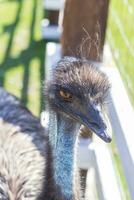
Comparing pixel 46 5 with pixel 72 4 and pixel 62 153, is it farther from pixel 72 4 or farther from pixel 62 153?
pixel 62 153

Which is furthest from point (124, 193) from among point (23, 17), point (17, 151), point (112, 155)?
point (23, 17)

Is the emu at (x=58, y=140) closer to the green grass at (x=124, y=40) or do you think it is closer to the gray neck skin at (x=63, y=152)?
the gray neck skin at (x=63, y=152)

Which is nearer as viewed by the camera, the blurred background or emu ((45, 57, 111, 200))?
emu ((45, 57, 111, 200))

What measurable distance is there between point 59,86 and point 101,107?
18 centimetres

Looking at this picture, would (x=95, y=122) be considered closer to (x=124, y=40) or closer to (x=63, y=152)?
(x=63, y=152)

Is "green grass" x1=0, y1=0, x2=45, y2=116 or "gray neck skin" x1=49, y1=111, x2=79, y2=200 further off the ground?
"gray neck skin" x1=49, y1=111, x2=79, y2=200

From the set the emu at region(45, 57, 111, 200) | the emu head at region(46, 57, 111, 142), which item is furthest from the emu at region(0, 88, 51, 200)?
the emu head at region(46, 57, 111, 142)

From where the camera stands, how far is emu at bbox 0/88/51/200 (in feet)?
8.52

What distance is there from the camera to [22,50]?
5148 mm

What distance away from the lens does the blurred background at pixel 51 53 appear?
9.71ft

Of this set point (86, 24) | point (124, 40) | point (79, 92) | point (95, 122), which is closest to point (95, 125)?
point (95, 122)

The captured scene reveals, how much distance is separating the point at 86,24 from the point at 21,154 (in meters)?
0.77

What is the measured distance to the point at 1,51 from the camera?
5.05 m

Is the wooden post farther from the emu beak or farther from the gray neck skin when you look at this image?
the emu beak
